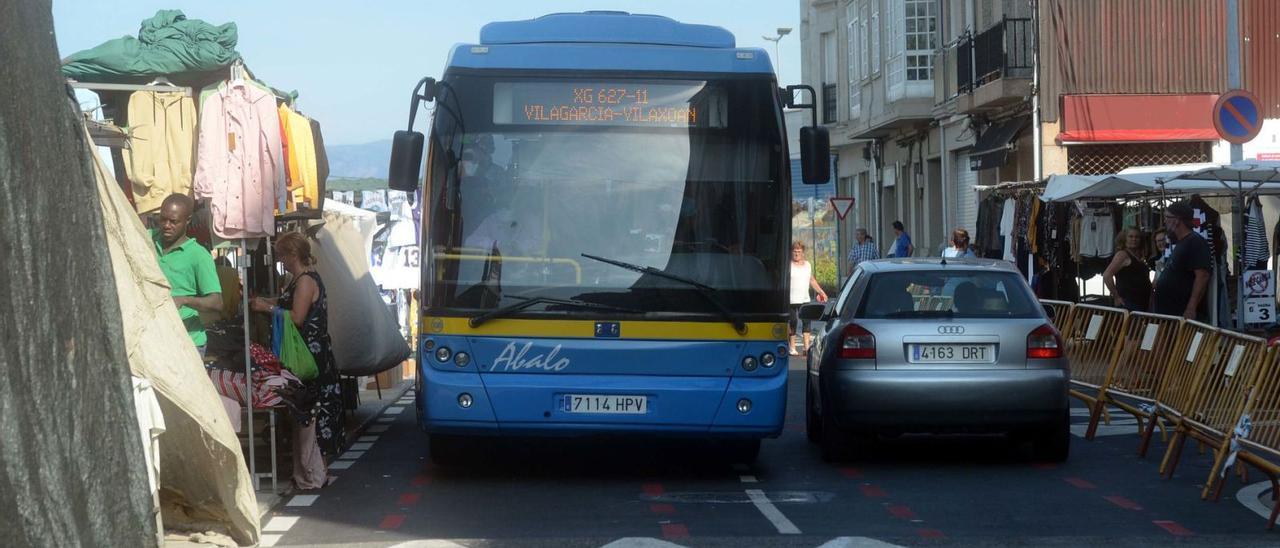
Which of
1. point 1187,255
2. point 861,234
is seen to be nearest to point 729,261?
point 1187,255

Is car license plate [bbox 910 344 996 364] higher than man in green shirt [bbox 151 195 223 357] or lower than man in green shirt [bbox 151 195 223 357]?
lower

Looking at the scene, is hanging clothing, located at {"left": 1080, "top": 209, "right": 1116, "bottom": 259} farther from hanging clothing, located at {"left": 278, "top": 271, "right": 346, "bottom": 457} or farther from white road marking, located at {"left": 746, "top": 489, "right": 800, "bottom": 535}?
hanging clothing, located at {"left": 278, "top": 271, "right": 346, "bottom": 457}

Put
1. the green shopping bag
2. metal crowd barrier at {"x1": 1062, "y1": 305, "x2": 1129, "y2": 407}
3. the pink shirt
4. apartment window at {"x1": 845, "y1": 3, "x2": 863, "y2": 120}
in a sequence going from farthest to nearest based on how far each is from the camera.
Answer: apartment window at {"x1": 845, "y1": 3, "x2": 863, "y2": 120} → metal crowd barrier at {"x1": 1062, "y1": 305, "x2": 1129, "y2": 407} → the green shopping bag → the pink shirt

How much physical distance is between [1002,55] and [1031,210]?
22.3 ft

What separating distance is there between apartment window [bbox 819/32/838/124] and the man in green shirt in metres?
39.8

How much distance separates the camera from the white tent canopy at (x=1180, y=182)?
18.5 m

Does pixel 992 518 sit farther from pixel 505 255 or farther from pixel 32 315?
pixel 32 315

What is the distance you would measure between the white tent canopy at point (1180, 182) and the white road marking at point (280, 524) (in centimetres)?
1104

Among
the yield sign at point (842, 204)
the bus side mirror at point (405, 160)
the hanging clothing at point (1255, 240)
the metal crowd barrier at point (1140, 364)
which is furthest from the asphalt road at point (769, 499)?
the yield sign at point (842, 204)

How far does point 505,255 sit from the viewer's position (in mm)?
12000

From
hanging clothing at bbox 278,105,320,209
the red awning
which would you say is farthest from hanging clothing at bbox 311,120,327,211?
the red awning

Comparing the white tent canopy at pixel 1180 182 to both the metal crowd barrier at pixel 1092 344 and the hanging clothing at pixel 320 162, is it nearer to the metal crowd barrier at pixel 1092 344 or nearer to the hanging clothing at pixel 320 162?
the metal crowd barrier at pixel 1092 344

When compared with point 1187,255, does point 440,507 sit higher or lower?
lower

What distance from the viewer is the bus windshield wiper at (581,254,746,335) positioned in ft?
39.3
